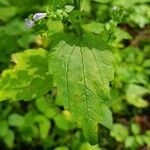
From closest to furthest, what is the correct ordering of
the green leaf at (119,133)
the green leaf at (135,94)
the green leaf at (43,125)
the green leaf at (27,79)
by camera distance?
1. the green leaf at (27,79)
2. the green leaf at (43,125)
3. the green leaf at (119,133)
4. the green leaf at (135,94)

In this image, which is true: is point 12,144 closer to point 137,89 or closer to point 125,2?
point 137,89

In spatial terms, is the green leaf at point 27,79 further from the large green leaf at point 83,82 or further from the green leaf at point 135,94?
the green leaf at point 135,94

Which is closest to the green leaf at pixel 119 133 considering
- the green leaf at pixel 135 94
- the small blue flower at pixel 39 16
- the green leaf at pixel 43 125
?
the green leaf at pixel 135 94

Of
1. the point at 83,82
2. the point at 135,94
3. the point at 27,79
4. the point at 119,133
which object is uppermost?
the point at 83,82

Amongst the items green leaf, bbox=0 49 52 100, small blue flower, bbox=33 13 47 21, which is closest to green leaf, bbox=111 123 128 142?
green leaf, bbox=0 49 52 100

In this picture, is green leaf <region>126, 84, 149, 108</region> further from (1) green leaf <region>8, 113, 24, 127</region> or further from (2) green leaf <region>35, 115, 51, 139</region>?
(1) green leaf <region>8, 113, 24, 127</region>

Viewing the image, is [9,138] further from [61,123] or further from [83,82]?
[83,82]

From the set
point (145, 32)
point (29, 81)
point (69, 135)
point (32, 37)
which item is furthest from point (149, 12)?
point (29, 81)

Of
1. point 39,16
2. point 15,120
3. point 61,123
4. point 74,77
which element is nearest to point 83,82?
point 74,77
